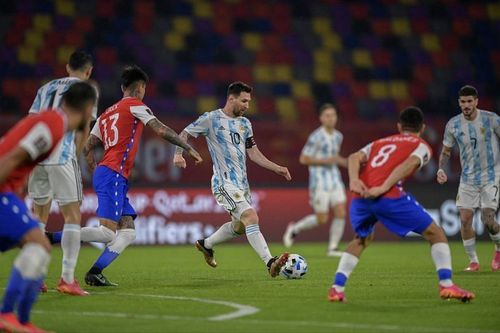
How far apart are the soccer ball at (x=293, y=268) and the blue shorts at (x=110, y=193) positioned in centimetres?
196

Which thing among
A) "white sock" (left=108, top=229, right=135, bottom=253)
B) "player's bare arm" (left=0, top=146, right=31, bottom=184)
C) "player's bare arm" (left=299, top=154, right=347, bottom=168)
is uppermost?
"player's bare arm" (left=299, top=154, right=347, bottom=168)

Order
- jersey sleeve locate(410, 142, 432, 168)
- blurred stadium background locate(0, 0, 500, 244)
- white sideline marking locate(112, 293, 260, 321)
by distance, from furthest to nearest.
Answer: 1. blurred stadium background locate(0, 0, 500, 244)
2. jersey sleeve locate(410, 142, 432, 168)
3. white sideline marking locate(112, 293, 260, 321)

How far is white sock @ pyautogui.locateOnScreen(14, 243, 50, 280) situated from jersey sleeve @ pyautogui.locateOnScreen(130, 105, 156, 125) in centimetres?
367

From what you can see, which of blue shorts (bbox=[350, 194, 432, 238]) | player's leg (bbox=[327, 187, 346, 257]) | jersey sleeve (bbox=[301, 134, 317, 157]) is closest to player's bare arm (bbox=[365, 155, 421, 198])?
blue shorts (bbox=[350, 194, 432, 238])

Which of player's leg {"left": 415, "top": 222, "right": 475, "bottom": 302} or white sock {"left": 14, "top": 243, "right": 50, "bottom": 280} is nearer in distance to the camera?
white sock {"left": 14, "top": 243, "right": 50, "bottom": 280}

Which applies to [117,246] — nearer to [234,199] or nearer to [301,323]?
[234,199]

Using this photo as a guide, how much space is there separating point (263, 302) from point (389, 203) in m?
1.42

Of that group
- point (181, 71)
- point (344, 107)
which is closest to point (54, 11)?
point (181, 71)

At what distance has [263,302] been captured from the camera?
339 inches

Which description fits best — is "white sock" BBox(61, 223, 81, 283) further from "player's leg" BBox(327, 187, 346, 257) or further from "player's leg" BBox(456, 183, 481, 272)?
"player's leg" BBox(327, 187, 346, 257)

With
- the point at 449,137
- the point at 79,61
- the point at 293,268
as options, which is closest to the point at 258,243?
the point at 293,268

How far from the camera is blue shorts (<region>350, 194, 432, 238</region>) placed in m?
8.52

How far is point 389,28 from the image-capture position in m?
26.8

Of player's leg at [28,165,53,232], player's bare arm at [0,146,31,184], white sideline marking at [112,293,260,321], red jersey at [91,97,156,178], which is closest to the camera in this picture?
player's bare arm at [0,146,31,184]
